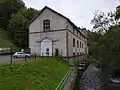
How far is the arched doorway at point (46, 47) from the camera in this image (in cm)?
3988

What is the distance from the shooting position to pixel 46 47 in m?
40.2

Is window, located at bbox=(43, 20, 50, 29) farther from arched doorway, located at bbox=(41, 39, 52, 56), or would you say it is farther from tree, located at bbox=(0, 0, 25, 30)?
tree, located at bbox=(0, 0, 25, 30)

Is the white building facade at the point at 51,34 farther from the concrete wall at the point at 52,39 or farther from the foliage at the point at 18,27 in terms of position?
the foliage at the point at 18,27

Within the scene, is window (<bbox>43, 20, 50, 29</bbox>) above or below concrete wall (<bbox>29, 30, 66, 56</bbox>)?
above

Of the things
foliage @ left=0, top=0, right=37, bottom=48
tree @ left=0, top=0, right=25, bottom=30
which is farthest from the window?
tree @ left=0, top=0, right=25, bottom=30

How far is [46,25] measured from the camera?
134 ft

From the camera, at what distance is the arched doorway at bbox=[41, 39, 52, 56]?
39.9m

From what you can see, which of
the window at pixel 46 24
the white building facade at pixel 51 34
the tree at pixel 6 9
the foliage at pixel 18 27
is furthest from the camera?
the tree at pixel 6 9

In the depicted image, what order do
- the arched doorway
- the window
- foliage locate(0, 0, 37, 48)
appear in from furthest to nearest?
foliage locate(0, 0, 37, 48) → the window → the arched doorway

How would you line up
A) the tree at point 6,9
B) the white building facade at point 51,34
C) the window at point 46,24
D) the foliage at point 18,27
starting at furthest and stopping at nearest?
1. the tree at point 6,9
2. the foliage at point 18,27
3. the window at point 46,24
4. the white building facade at point 51,34

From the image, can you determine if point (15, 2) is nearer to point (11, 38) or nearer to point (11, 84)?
point (11, 38)

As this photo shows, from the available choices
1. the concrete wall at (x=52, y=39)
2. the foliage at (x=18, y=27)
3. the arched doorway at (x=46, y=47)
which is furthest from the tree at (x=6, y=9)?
the arched doorway at (x=46, y=47)

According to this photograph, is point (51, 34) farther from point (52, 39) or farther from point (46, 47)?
point (46, 47)

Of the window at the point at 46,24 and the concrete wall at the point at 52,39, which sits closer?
the concrete wall at the point at 52,39
